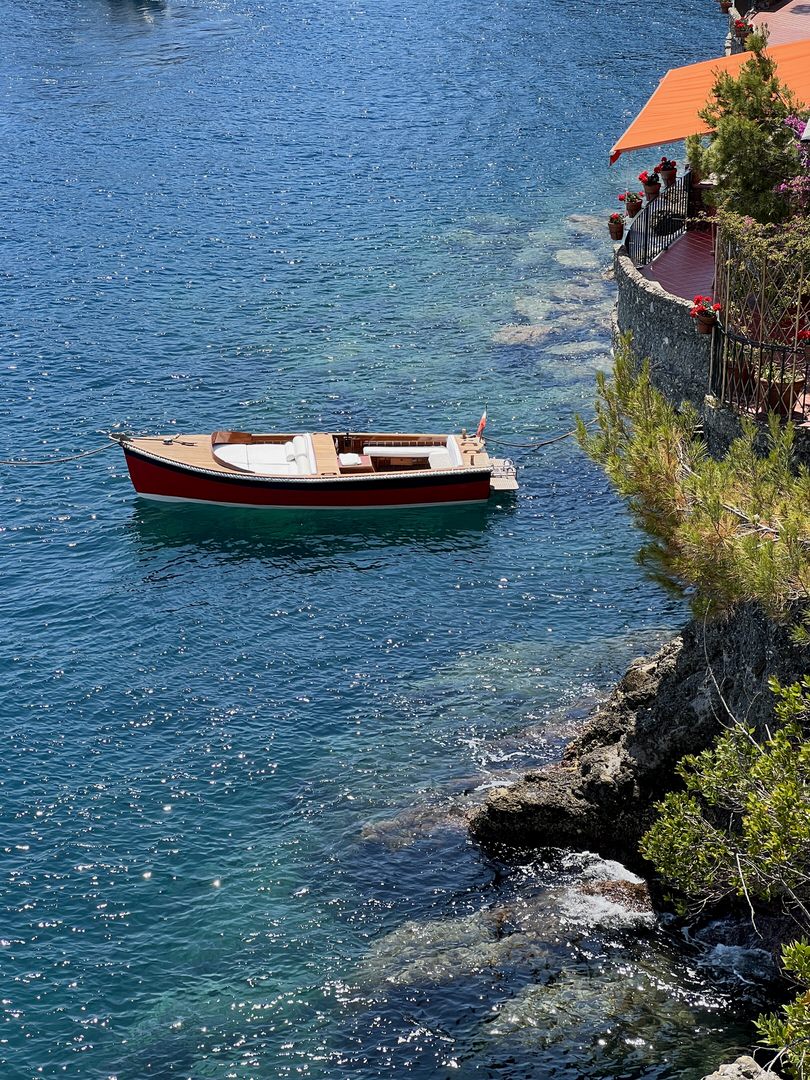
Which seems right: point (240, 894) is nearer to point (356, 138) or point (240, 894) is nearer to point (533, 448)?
point (533, 448)

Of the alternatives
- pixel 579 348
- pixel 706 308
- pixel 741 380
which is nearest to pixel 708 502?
pixel 741 380

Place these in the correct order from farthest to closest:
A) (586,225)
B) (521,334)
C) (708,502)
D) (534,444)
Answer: (586,225), (521,334), (534,444), (708,502)

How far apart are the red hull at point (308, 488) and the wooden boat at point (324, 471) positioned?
0.03 meters

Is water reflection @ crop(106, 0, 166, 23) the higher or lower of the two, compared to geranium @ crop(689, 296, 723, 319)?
higher

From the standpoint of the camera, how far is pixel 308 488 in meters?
43.8

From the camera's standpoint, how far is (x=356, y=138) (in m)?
77.9

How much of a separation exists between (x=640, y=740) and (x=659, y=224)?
54.2 ft

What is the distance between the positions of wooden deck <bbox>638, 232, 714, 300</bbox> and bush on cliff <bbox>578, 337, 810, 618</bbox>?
Result: 10.6 metres

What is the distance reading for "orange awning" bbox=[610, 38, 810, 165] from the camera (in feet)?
112

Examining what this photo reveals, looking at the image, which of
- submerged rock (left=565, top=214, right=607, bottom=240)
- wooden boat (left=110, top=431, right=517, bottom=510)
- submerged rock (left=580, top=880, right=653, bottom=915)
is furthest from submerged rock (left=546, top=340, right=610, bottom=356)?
submerged rock (left=580, top=880, right=653, bottom=915)

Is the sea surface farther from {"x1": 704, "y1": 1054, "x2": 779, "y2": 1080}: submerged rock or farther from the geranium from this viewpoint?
the geranium

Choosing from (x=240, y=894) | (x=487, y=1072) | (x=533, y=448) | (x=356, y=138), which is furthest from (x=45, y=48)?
(x=487, y=1072)

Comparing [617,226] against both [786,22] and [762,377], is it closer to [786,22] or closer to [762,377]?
[762,377]

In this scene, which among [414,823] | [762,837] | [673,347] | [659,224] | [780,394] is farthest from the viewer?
[659,224]
